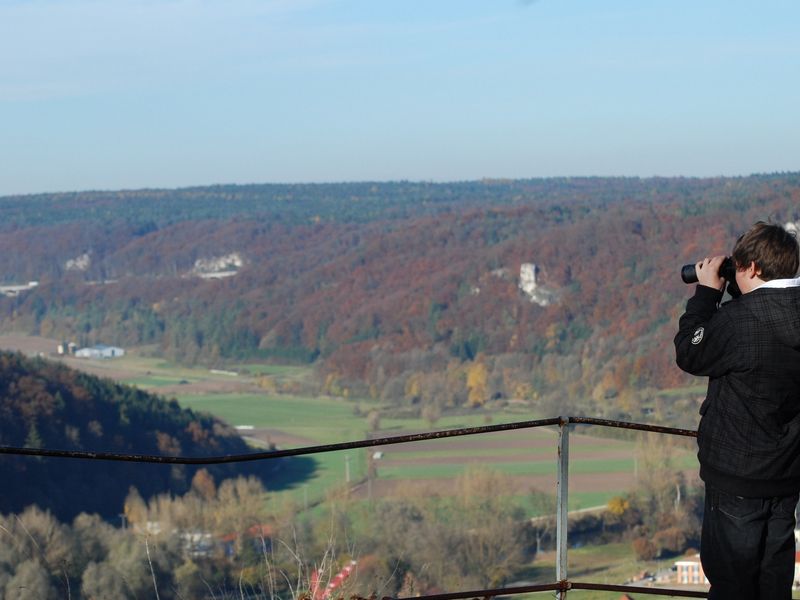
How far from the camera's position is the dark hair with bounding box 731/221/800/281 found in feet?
9.14

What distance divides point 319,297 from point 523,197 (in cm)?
4381

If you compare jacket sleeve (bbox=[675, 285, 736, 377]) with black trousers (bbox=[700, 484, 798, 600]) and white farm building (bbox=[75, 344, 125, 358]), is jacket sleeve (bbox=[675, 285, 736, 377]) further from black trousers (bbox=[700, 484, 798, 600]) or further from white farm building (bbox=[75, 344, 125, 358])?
white farm building (bbox=[75, 344, 125, 358])

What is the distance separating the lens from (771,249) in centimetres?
279

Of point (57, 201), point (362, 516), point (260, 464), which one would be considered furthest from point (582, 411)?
point (57, 201)

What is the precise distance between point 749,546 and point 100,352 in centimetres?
8893

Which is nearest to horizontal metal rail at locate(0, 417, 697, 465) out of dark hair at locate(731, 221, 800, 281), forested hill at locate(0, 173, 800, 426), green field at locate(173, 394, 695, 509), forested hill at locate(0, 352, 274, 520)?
dark hair at locate(731, 221, 800, 281)

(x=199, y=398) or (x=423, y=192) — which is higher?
(x=423, y=192)

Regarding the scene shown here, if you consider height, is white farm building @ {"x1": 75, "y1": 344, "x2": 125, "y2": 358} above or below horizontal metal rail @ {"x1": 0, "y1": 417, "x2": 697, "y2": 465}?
below

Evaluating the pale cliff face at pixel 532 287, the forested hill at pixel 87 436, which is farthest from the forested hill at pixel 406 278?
the forested hill at pixel 87 436

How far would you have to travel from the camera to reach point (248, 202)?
14125 cm

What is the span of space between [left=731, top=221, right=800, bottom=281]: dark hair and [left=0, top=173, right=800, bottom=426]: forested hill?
4981 centimetres

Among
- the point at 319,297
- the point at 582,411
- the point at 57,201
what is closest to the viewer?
the point at 582,411

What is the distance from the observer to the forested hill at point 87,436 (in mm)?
30594

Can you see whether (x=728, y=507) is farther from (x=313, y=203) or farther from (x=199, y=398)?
(x=313, y=203)
